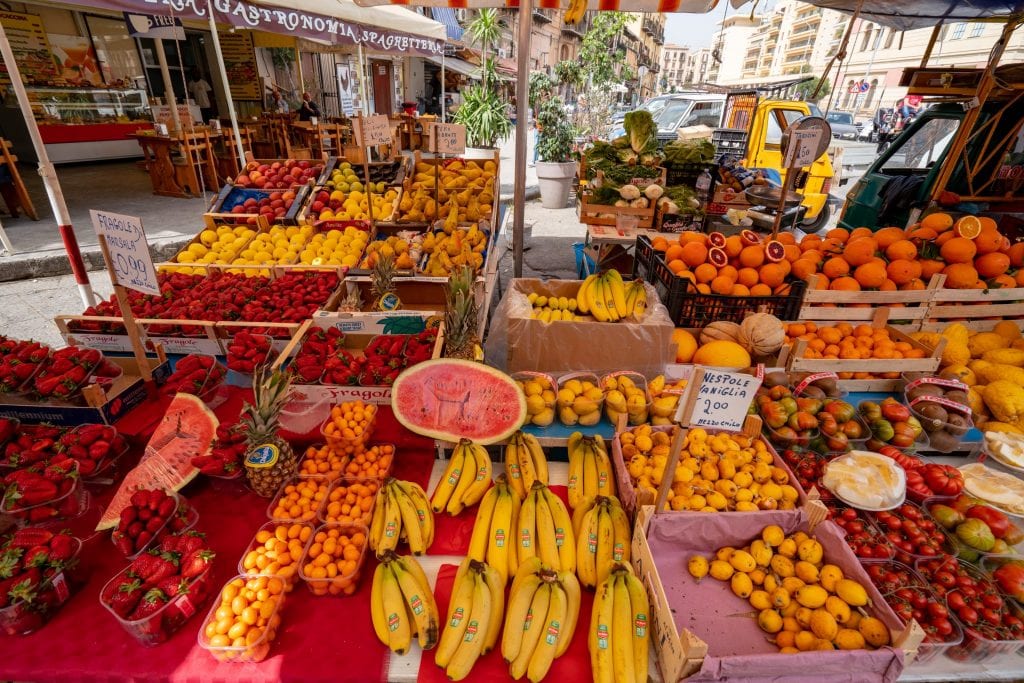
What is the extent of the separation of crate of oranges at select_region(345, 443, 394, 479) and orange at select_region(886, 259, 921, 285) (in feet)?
11.9

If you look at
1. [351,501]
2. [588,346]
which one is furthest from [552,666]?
[588,346]

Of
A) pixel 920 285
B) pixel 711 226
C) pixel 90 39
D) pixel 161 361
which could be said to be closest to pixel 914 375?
pixel 920 285

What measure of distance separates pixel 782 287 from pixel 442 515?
2.77 m

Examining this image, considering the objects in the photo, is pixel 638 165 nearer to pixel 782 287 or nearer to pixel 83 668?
pixel 782 287

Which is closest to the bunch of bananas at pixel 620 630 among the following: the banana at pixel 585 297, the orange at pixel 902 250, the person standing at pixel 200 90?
the banana at pixel 585 297

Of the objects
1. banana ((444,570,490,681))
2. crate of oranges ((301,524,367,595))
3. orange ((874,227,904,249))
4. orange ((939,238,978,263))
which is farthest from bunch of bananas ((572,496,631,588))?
orange ((939,238,978,263))

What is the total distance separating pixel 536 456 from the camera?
2555 mm

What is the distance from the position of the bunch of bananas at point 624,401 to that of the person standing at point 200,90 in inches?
620

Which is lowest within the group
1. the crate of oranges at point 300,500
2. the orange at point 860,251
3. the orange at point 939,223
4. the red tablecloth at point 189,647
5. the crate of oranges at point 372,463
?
the red tablecloth at point 189,647

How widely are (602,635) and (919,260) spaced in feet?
11.9

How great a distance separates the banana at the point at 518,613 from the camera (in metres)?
1.72

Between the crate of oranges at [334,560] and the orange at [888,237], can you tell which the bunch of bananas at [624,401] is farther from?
the orange at [888,237]

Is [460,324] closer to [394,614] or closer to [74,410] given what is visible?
[394,614]

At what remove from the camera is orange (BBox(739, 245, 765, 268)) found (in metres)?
3.50
